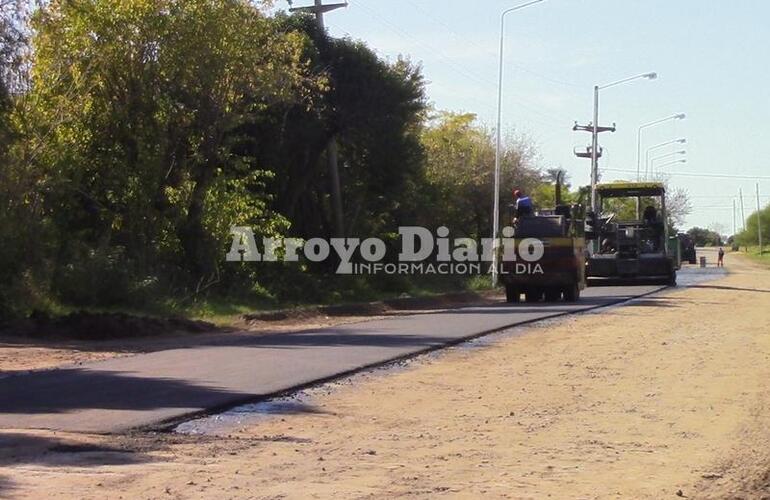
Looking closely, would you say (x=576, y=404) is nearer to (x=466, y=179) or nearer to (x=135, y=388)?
(x=135, y=388)

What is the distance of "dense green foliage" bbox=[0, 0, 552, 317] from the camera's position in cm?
2367

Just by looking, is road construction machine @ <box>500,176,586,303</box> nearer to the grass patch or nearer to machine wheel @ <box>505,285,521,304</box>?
machine wheel @ <box>505,285,521,304</box>

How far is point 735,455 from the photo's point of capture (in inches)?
386

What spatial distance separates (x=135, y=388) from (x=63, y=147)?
1389cm

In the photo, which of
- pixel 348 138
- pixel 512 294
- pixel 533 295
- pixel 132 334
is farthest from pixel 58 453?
pixel 348 138

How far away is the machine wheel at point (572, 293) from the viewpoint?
33.4 metres

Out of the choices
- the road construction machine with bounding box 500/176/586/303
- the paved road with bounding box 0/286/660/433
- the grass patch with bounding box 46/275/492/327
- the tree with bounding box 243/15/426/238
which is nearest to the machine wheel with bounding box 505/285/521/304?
the road construction machine with bounding box 500/176/586/303

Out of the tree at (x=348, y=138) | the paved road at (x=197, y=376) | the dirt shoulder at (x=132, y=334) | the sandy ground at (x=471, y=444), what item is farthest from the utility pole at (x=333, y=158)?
the sandy ground at (x=471, y=444)

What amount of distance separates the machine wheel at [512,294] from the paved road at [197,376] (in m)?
10.2

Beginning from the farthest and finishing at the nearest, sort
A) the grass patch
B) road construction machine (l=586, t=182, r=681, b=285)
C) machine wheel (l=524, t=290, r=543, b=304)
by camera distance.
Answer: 1. road construction machine (l=586, t=182, r=681, b=285)
2. machine wheel (l=524, t=290, r=543, b=304)
3. the grass patch

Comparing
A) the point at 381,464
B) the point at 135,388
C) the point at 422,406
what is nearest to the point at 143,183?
the point at 135,388

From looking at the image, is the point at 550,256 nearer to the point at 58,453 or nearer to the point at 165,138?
the point at 165,138

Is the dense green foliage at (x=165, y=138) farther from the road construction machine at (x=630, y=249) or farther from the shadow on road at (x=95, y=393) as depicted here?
the road construction machine at (x=630, y=249)

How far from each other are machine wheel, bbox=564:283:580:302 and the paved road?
9834mm
